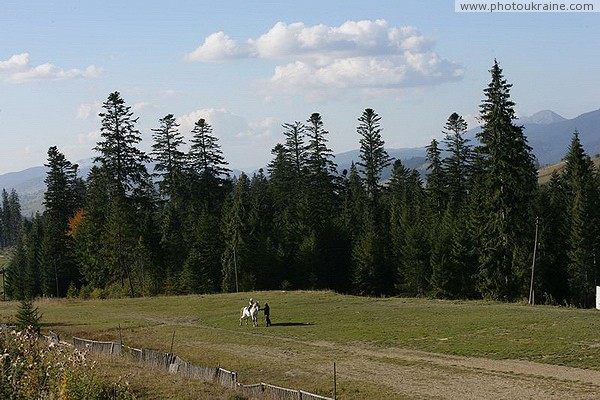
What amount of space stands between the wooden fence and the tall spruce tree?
130 ft

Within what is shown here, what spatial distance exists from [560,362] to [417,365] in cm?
589

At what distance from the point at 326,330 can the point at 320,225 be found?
4425 cm

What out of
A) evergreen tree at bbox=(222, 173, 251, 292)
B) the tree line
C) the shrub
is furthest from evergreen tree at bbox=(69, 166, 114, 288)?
the shrub

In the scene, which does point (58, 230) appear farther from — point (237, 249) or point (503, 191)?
point (503, 191)

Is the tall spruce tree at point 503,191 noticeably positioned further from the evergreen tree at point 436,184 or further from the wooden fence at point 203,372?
the wooden fence at point 203,372

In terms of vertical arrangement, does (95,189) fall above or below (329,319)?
above

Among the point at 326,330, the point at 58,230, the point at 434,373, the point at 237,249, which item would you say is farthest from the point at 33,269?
the point at 434,373

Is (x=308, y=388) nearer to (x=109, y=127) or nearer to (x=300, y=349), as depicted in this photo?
(x=300, y=349)

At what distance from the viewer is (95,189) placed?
77062 mm

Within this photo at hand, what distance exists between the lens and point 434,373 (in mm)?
26391

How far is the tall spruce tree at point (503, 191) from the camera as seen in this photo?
57312 millimetres

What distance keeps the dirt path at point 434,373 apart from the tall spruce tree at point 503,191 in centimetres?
2953


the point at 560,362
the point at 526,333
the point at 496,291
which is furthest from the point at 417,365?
the point at 496,291

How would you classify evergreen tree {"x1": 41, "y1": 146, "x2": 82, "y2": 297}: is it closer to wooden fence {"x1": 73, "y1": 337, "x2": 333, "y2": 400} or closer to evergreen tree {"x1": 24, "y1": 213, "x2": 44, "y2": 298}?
evergreen tree {"x1": 24, "y1": 213, "x2": 44, "y2": 298}
